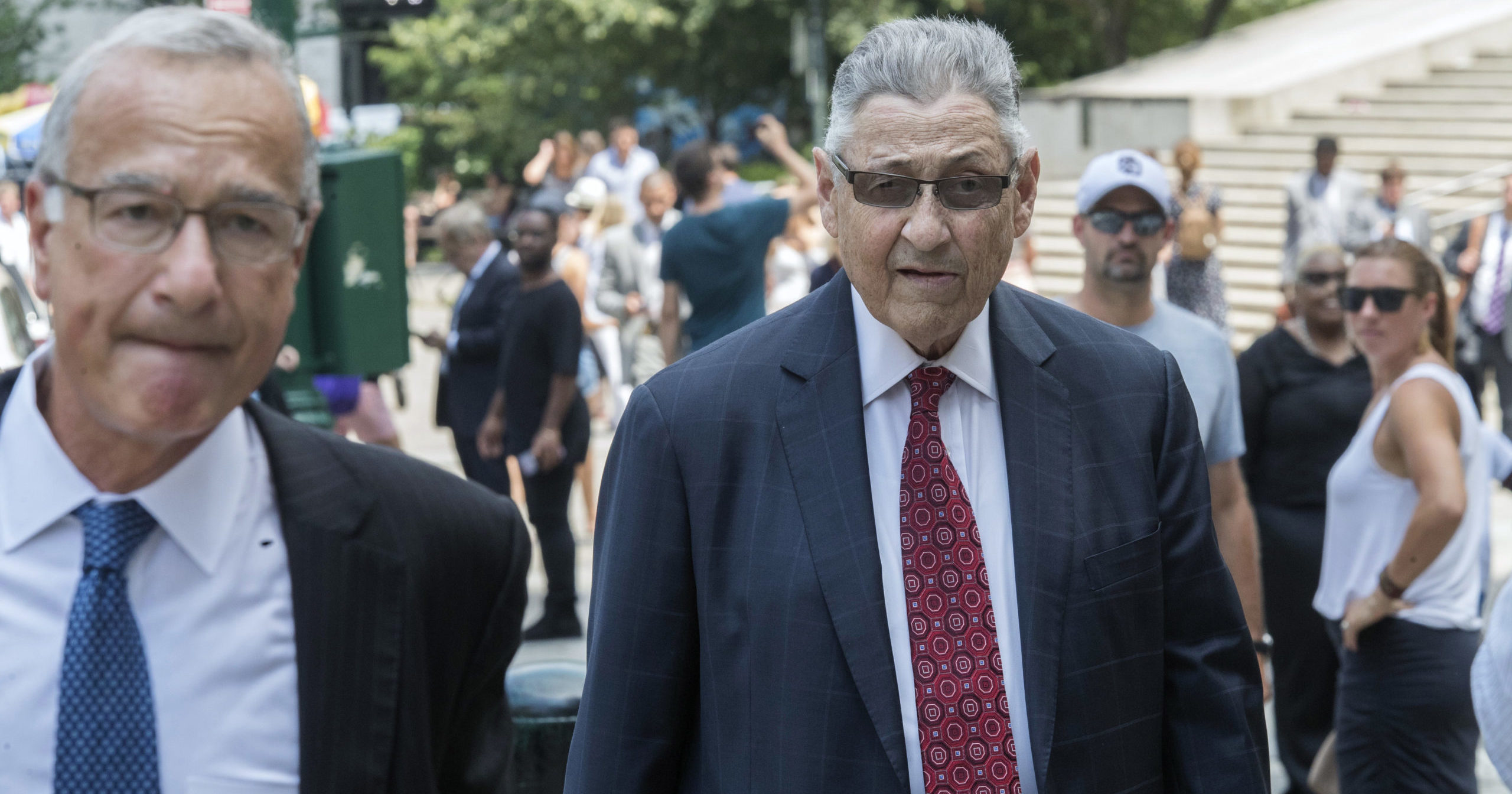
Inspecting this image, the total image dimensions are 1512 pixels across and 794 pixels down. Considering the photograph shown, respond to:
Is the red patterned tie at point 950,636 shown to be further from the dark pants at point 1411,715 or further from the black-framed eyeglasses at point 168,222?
the dark pants at point 1411,715

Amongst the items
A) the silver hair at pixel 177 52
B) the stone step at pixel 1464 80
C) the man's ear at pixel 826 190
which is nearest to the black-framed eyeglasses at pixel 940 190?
the man's ear at pixel 826 190

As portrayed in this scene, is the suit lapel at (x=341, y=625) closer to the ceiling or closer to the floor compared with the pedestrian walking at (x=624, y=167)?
closer to the floor

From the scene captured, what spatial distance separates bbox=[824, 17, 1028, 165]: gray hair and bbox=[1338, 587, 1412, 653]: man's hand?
2.69 m

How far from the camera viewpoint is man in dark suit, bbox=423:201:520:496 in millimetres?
8836

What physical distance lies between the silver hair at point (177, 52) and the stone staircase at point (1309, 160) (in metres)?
16.7

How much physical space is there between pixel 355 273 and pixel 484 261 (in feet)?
9.29

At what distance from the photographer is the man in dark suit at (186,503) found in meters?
1.96

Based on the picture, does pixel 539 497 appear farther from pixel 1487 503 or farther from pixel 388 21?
pixel 1487 503

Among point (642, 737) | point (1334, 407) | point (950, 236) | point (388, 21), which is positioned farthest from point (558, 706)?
point (388, 21)

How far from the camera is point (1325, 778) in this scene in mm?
5359

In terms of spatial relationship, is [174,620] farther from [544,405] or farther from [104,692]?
[544,405]

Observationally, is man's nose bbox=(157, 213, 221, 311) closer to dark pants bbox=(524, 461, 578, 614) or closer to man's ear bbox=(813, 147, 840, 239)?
man's ear bbox=(813, 147, 840, 239)

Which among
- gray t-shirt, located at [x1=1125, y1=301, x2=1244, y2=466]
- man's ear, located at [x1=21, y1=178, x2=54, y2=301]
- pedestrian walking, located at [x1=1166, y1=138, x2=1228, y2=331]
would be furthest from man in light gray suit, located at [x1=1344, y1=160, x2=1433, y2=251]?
man's ear, located at [x1=21, y1=178, x2=54, y2=301]

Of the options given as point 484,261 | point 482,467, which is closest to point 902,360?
point 482,467
